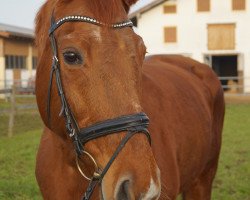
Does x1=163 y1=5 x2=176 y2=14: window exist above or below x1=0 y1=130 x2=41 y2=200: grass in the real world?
above

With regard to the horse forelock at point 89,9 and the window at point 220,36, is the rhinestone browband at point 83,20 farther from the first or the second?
the window at point 220,36

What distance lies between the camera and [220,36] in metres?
26.2

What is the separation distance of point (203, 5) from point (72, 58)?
25.2 metres

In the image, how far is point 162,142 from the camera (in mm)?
3275

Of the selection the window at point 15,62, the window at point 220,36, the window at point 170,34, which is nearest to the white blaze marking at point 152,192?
the window at point 170,34

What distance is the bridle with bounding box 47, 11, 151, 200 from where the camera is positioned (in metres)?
1.98

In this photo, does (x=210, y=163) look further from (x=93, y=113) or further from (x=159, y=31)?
(x=159, y=31)

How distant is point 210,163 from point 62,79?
2976 millimetres

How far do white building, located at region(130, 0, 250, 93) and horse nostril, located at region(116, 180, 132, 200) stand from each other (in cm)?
2470

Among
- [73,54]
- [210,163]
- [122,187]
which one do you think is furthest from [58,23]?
[210,163]

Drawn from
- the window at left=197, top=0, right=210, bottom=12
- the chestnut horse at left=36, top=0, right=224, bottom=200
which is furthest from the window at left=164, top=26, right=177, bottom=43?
the chestnut horse at left=36, top=0, right=224, bottom=200

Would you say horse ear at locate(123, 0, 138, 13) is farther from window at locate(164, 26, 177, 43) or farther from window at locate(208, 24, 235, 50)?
window at locate(208, 24, 235, 50)

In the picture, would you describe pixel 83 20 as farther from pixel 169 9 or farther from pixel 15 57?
pixel 15 57

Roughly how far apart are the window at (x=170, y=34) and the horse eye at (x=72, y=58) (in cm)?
2454
